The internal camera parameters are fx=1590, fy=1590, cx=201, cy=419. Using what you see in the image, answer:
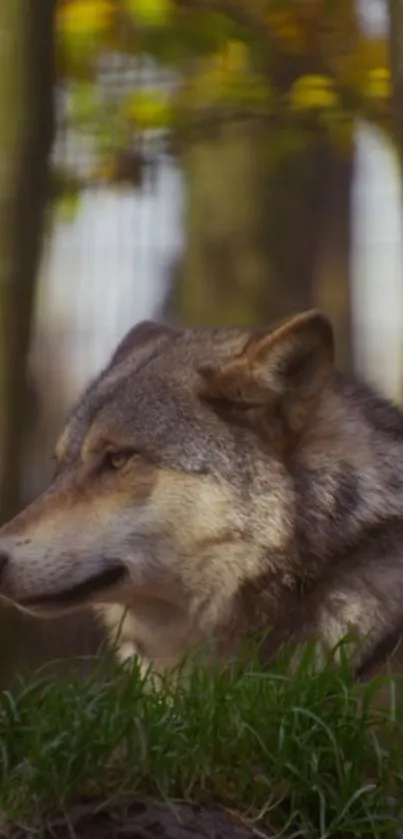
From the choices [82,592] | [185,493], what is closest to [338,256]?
[185,493]

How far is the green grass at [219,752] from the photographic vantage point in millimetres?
3393

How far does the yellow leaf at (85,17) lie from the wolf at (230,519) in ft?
14.7

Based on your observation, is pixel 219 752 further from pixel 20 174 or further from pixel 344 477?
pixel 20 174

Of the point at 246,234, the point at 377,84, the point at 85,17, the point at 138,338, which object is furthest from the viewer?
the point at 246,234

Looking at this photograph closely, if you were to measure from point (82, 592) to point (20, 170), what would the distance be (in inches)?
78.3

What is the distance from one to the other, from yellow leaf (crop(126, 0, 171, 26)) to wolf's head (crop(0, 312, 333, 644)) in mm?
4168

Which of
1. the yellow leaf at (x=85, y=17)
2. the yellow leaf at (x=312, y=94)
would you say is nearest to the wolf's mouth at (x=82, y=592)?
the yellow leaf at (x=312, y=94)

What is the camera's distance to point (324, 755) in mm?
3527

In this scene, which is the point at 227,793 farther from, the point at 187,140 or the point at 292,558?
the point at 187,140

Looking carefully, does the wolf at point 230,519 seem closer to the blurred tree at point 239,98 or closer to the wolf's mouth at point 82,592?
the wolf's mouth at point 82,592

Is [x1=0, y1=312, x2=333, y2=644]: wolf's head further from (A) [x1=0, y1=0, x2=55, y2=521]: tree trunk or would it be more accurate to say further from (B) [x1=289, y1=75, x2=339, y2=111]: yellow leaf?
(B) [x1=289, y1=75, x2=339, y2=111]: yellow leaf

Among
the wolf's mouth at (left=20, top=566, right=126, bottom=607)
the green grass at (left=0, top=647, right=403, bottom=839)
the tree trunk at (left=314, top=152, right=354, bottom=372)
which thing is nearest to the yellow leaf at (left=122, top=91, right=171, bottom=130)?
the tree trunk at (left=314, top=152, right=354, bottom=372)

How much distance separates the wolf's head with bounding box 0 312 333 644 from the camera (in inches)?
186

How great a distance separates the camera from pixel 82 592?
4.73 m
